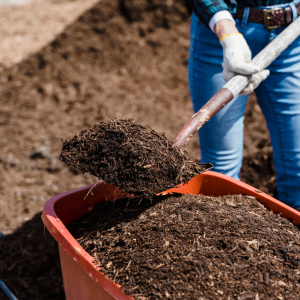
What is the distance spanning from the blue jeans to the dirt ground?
0.87 m

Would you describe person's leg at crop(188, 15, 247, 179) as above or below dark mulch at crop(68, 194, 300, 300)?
above

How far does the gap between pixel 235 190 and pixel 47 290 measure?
1328 millimetres

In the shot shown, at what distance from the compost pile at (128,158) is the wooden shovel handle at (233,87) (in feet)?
0.51

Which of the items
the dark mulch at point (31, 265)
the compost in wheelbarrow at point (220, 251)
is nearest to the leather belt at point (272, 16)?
the compost in wheelbarrow at point (220, 251)

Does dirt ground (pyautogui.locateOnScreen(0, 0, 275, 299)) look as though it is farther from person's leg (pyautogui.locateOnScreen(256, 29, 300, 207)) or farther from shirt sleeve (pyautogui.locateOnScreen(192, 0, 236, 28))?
shirt sleeve (pyautogui.locateOnScreen(192, 0, 236, 28))

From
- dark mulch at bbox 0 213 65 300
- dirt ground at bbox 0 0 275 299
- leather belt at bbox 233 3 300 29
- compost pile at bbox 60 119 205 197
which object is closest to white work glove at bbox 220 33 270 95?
leather belt at bbox 233 3 300 29

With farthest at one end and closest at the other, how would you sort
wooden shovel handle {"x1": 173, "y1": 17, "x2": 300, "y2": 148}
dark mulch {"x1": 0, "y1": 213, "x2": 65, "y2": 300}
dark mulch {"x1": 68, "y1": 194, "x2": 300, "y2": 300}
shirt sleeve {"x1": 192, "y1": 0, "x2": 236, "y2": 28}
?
dark mulch {"x1": 0, "y1": 213, "x2": 65, "y2": 300}
shirt sleeve {"x1": 192, "y1": 0, "x2": 236, "y2": 28}
wooden shovel handle {"x1": 173, "y1": 17, "x2": 300, "y2": 148}
dark mulch {"x1": 68, "y1": 194, "x2": 300, "y2": 300}

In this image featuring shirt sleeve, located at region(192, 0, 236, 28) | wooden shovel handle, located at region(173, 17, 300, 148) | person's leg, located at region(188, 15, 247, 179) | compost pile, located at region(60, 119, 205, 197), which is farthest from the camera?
person's leg, located at region(188, 15, 247, 179)

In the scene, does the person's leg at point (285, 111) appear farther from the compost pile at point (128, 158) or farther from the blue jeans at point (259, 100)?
the compost pile at point (128, 158)

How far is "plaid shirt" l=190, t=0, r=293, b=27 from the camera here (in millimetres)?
1562

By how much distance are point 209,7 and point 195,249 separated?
4.02ft

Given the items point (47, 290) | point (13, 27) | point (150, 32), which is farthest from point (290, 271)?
point (13, 27)

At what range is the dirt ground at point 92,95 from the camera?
287 cm

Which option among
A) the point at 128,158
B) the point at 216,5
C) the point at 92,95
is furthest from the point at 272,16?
the point at 92,95
